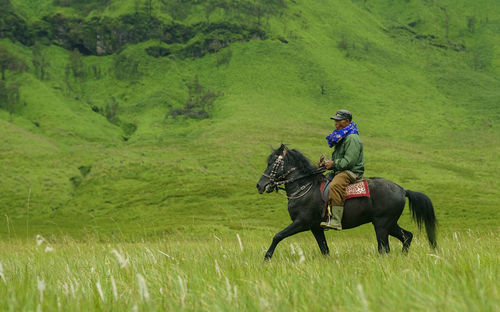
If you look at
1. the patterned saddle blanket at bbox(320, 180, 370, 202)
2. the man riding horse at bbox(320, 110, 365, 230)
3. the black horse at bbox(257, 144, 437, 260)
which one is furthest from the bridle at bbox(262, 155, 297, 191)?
the patterned saddle blanket at bbox(320, 180, 370, 202)

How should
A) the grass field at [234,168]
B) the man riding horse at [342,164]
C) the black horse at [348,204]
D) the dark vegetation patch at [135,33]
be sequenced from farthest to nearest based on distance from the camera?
the dark vegetation patch at [135,33], the black horse at [348,204], the man riding horse at [342,164], the grass field at [234,168]

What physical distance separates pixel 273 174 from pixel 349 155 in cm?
201

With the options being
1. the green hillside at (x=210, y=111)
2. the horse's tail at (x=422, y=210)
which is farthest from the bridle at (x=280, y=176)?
the green hillside at (x=210, y=111)

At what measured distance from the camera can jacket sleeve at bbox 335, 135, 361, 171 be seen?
8.87 meters

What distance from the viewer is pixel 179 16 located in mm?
186125

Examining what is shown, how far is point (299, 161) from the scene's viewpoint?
10062mm

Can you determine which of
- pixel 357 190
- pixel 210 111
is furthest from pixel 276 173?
pixel 210 111

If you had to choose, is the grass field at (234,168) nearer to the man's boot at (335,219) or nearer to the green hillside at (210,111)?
the man's boot at (335,219)

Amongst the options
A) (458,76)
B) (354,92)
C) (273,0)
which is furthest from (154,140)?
(458,76)

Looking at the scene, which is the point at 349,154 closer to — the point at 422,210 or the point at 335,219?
the point at 335,219

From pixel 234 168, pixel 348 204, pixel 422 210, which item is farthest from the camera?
pixel 234 168

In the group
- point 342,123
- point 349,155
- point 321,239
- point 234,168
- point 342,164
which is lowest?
point 234,168

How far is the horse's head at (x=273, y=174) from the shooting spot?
985 centimetres

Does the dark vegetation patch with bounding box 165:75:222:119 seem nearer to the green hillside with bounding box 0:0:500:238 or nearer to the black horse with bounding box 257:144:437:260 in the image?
the green hillside with bounding box 0:0:500:238
